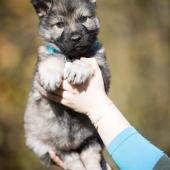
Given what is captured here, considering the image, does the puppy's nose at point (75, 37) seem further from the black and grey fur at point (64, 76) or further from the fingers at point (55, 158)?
the fingers at point (55, 158)

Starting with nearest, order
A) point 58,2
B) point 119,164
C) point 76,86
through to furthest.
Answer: point 119,164, point 76,86, point 58,2

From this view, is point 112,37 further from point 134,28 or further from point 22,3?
point 22,3

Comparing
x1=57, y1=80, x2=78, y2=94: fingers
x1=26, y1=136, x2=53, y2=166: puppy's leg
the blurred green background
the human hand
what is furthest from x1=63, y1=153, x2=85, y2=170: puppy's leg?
the blurred green background

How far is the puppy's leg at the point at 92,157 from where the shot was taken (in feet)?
15.1

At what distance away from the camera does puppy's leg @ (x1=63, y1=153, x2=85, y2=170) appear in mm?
4586

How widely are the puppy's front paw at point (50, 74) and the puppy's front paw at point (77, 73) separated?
5 centimetres

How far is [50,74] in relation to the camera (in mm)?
4262

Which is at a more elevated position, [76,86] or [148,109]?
[76,86]

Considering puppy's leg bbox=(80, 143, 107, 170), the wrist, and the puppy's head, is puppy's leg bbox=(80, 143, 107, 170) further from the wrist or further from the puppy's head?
the wrist

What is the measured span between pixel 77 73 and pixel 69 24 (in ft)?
1.24

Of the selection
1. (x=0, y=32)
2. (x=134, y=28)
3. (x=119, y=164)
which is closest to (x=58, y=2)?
(x=119, y=164)

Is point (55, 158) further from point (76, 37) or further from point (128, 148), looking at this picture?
point (128, 148)

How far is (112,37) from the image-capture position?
1200 centimetres

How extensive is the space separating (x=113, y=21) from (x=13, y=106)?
92.7 inches
